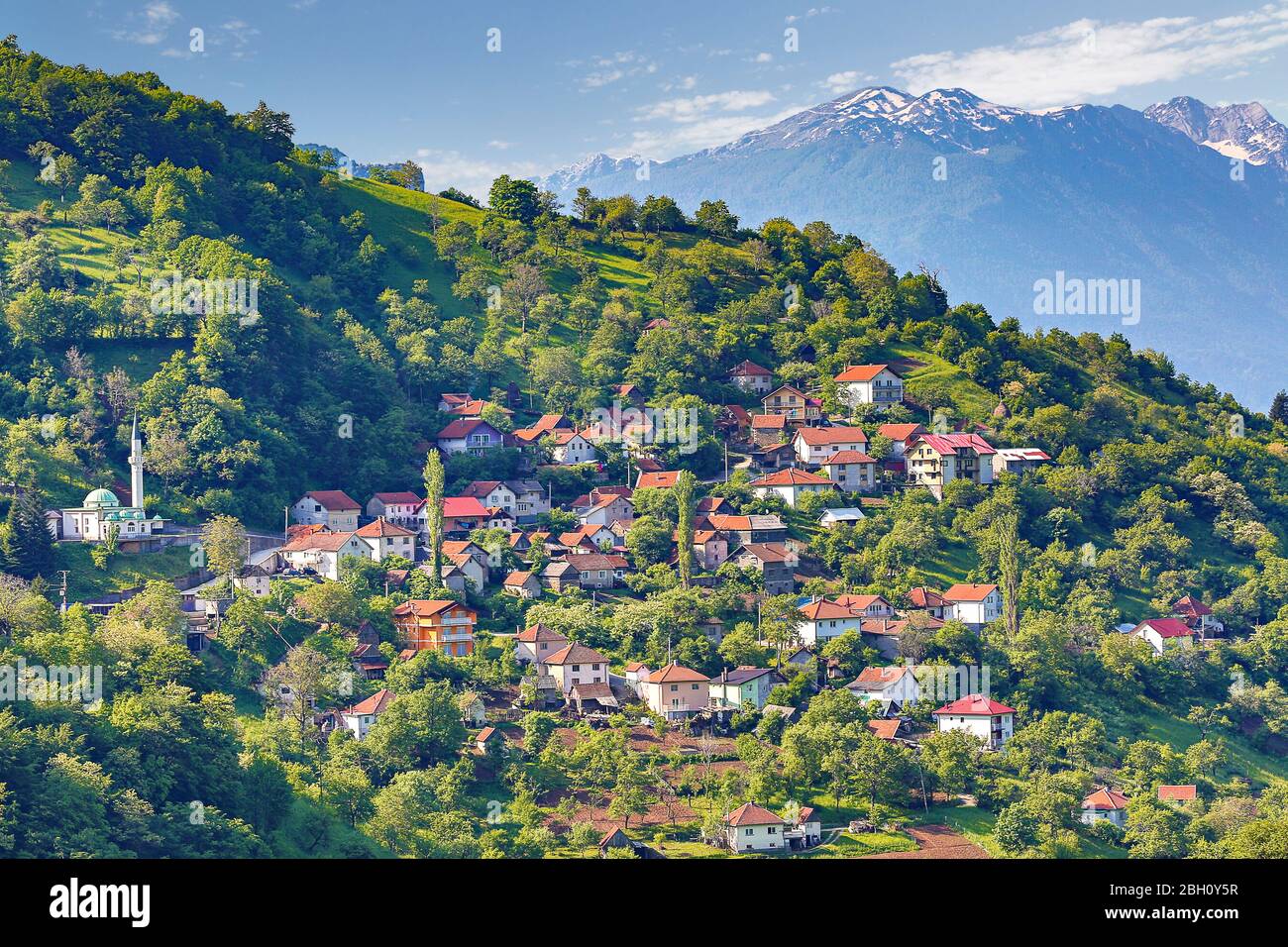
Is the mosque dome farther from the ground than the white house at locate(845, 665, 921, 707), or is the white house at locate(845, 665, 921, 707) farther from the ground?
the mosque dome

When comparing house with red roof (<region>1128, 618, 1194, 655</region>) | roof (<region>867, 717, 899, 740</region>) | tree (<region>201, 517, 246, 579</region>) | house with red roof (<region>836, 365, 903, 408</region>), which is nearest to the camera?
roof (<region>867, 717, 899, 740</region>)

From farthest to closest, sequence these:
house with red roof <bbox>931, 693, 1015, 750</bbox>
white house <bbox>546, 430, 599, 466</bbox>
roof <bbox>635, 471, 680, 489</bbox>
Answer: white house <bbox>546, 430, 599, 466</bbox>, roof <bbox>635, 471, 680, 489</bbox>, house with red roof <bbox>931, 693, 1015, 750</bbox>

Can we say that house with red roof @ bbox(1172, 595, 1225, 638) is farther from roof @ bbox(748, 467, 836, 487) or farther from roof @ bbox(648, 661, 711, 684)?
roof @ bbox(648, 661, 711, 684)

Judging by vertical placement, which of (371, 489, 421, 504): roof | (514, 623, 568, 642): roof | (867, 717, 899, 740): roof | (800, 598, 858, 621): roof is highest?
(371, 489, 421, 504): roof

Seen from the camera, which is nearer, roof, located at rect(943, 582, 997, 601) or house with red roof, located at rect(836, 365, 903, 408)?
roof, located at rect(943, 582, 997, 601)

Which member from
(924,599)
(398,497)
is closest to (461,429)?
(398,497)

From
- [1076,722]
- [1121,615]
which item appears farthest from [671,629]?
[1121,615]

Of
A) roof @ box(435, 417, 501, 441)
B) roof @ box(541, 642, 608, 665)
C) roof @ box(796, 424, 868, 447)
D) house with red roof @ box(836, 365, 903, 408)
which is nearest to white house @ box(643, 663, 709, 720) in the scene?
roof @ box(541, 642, 608, 665)
